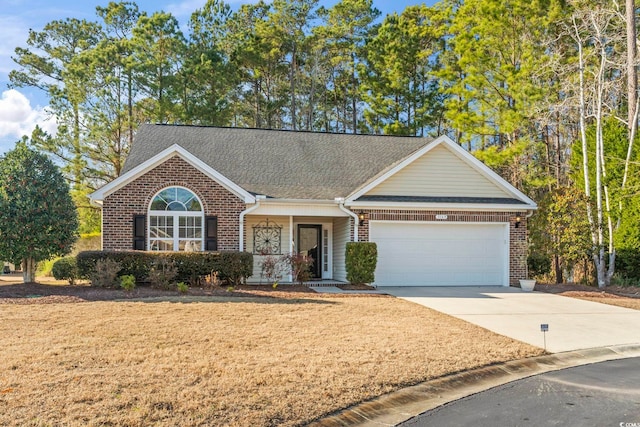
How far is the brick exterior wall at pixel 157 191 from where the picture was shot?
15.1 metres

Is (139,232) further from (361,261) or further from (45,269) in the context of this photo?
(45,269)

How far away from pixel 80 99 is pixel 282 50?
12.6 m

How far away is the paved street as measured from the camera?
512cm

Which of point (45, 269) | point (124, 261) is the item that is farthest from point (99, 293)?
point (45, 269)

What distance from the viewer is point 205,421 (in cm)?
469

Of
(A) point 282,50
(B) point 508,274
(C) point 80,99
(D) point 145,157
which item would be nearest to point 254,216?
(D) point 145,157

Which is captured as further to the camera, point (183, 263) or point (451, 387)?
point (183, 263)

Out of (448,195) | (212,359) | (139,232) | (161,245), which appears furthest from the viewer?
(448,195)

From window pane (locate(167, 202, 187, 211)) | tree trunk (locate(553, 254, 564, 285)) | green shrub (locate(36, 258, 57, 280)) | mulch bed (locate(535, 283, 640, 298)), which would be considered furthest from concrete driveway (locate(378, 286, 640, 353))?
green shrub (locate(36, 258, 57, 280))

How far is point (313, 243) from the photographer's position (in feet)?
62.2

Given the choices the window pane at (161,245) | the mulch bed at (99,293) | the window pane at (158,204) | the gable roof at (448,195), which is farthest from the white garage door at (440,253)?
the window pane at (158,204)


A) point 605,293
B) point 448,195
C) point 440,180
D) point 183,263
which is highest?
point 440,180

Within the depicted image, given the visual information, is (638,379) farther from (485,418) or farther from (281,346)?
(281,346)

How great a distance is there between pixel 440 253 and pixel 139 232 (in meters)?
8.94
